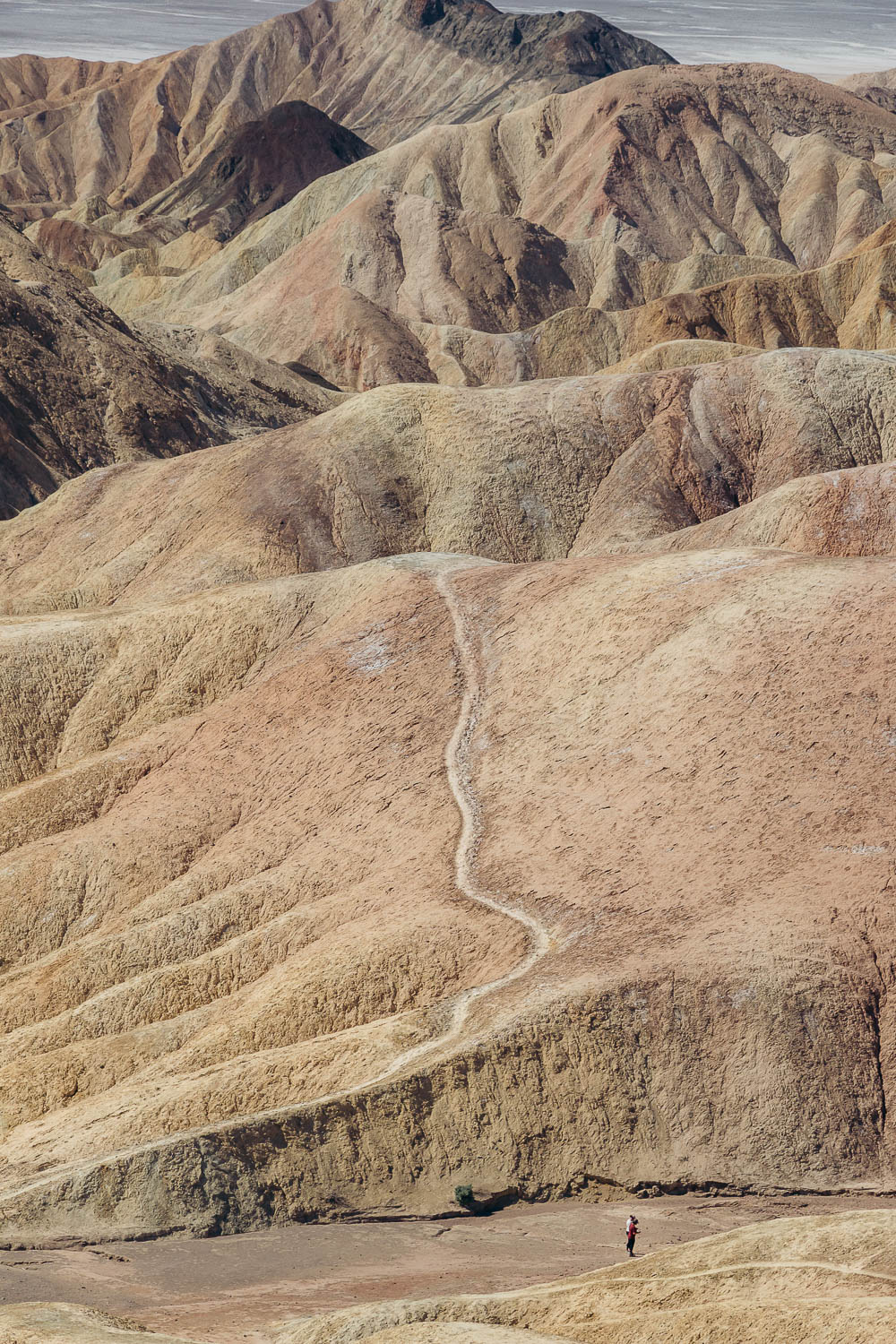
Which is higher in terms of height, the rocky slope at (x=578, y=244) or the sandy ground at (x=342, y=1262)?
the rocky slope at (x=578, y=244)

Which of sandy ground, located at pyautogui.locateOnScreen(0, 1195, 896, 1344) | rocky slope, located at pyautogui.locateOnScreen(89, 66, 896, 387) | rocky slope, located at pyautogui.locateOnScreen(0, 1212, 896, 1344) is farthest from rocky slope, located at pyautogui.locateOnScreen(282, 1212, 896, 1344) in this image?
rocky slope, located at pyautogui.locateOnScreen(89, 66, 896, 387)

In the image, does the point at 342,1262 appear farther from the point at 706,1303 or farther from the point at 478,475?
the point at 478,475

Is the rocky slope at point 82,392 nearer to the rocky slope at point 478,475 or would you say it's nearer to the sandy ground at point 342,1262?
the rocky slope at point 478,475

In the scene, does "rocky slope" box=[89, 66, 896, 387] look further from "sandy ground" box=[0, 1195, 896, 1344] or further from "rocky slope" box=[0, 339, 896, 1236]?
"sandy ground" box=[0, 1195, 896, 1344]

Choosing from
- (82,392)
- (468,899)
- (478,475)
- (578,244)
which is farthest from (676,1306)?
(578,244)

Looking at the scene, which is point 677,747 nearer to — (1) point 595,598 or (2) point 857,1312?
(1) point 595,598

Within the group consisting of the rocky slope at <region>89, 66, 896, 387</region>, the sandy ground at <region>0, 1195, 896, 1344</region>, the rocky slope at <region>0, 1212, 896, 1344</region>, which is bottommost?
the sandy ground at <region>0, 1195, 896, 1344</region>

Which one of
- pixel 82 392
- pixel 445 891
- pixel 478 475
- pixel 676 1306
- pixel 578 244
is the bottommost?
pixel 445 891

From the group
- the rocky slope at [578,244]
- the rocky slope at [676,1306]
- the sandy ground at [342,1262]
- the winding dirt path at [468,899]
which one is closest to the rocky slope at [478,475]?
the winding dirt path at [468,899]
